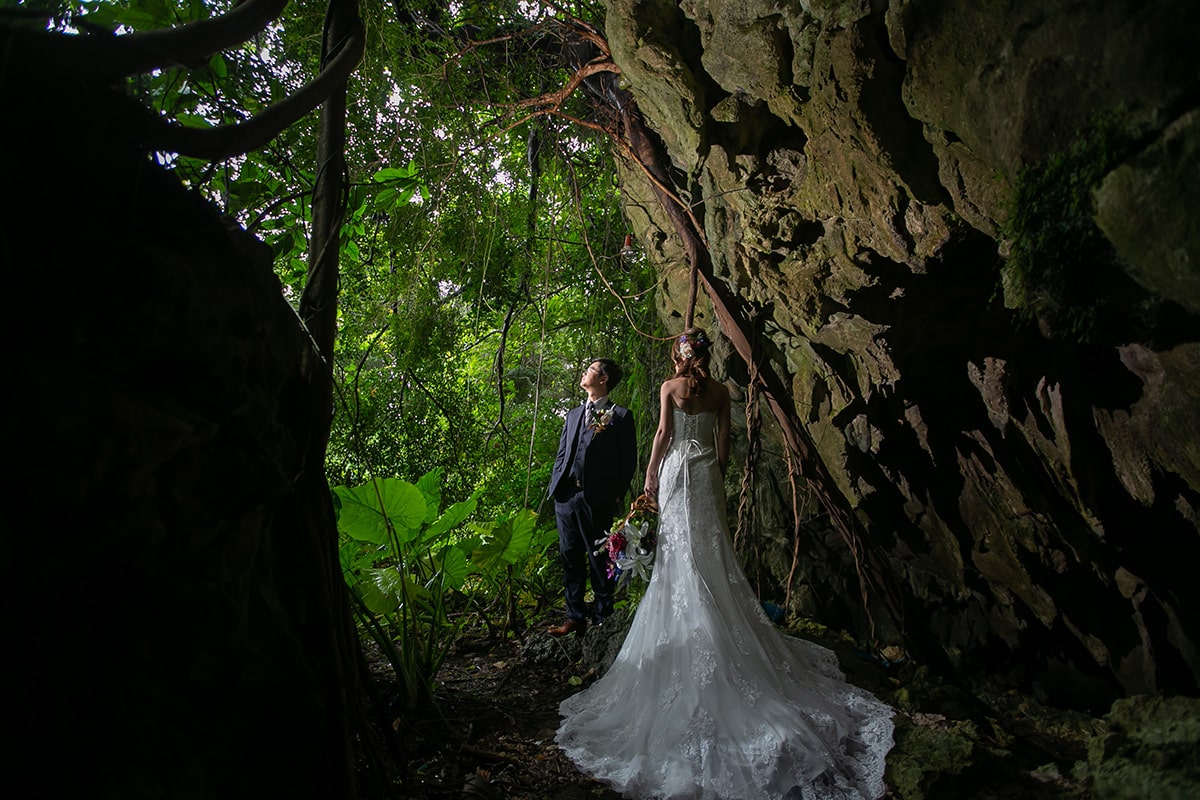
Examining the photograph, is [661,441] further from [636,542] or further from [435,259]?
[435,259]

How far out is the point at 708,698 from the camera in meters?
2.86

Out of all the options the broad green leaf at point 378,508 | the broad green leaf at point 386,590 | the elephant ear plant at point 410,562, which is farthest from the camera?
the broad green leaf at point 378,508

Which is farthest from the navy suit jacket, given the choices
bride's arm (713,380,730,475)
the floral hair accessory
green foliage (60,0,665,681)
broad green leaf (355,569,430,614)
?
broad green leaf (355,569,430,614)

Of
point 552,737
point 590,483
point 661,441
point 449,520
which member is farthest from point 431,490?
point 552,737

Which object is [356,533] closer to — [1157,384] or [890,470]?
[890,470]

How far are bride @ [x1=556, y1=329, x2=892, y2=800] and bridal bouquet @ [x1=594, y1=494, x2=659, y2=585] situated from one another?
65 millimetres

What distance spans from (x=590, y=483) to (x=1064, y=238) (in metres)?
3.18

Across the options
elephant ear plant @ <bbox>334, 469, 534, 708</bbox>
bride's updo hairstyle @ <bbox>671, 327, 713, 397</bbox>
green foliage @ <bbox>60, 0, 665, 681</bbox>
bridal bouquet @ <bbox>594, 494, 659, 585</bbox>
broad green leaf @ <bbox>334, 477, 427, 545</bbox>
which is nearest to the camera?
green foliage @ <bbox>60, 0, 665, 681</bbox>

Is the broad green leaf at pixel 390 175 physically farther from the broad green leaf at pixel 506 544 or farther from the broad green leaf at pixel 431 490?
the broad green leaf at pixel 506 544

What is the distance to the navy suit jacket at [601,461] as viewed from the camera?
14.4 feet

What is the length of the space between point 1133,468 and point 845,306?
58.2 inches

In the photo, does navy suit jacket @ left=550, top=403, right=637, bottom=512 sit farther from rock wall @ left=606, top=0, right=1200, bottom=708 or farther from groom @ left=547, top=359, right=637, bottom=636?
rock wall @ left=606, top=0, right=1200, bottom=708

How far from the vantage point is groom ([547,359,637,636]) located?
435 centimetres

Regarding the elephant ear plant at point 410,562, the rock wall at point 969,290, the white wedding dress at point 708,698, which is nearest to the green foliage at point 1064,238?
the rock wall at point 969,290
